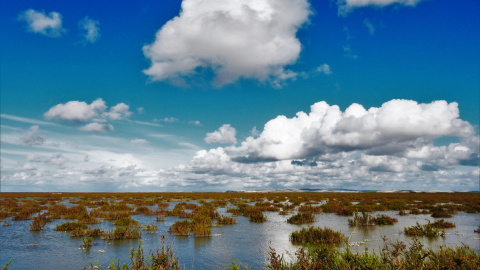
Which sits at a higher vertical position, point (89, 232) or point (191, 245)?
point (89, 232)

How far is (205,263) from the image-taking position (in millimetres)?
9172

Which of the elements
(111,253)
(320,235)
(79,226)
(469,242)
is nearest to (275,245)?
(320,235)

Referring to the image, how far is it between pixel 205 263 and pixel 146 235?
19.6 ft

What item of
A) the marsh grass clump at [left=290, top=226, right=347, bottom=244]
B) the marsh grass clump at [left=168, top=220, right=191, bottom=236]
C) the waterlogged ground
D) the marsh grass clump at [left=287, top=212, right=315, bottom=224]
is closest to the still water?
the waterlogged ground

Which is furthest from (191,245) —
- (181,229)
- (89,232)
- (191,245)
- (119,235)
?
(89,232)

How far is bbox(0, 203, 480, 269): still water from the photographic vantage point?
30.9 ft

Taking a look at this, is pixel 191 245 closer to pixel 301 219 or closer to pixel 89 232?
pixel 89 232

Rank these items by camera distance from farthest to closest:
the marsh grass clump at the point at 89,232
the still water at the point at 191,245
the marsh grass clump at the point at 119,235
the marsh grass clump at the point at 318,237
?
1. the marsh grass clump at the point at 89,232
2. the marsh grass clump at the point at 119,235
3. the marsh grass clump at the point at 318,237
4. the still water at the point at 191,245

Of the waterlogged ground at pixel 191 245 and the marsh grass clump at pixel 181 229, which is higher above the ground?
the marsh grass clump at pixel 181 229

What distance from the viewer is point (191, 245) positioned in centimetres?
1174

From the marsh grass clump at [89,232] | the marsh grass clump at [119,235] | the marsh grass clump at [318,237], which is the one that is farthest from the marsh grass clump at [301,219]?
the marsh grass clump at [89,232]

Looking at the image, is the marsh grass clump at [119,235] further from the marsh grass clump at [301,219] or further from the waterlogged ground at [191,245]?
the marsh grass clump at [301,219]

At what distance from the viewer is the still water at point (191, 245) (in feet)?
30.9

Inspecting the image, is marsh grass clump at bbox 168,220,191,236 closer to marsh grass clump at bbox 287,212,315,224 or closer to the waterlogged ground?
the waterlogged ground
